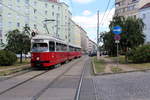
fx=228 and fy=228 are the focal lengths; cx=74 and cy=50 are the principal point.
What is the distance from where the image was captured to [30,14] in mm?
73812

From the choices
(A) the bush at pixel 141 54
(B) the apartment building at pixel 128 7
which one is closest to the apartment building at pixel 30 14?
(B) the apartment building at pixel 128 7

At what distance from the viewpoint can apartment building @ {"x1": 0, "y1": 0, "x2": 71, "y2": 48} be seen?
6612 centimetres

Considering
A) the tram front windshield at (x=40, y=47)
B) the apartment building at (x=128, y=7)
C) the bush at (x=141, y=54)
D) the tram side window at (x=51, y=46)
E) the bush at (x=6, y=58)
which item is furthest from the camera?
the apartment building at (x=128, y=7)

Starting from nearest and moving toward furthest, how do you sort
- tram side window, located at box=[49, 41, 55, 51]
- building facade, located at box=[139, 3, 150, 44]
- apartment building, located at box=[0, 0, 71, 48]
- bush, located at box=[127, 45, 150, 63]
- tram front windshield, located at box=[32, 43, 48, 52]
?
tram front windshield, located at box=[32, 43, 48, 52], tram side window, located at box=[49, 41, 55, 51], bush, located at box=[127, 45, 150, 63], building facade, located at box=[139, 3, 150, 44], apartment building, located at box=[0, 0, 71, 48]

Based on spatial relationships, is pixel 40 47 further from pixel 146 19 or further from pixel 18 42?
pixel 146 19

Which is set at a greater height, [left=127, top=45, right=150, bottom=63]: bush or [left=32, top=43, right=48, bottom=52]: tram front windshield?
[left=32, top=43, right=48, bottom=52]: tram front windshield

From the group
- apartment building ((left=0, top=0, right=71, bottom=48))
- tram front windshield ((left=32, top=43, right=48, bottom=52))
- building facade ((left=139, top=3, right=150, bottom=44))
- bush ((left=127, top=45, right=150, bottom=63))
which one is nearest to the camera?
tram front windshield ((left=32, top=43, right=48, bottom=52))

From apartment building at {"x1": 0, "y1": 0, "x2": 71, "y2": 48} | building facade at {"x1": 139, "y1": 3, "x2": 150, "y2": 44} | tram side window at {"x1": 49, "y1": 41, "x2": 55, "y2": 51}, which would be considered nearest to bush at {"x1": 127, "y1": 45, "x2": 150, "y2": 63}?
tram side window at {"x1": 49, "y1": 41, "x2": 55, "y2": 51}

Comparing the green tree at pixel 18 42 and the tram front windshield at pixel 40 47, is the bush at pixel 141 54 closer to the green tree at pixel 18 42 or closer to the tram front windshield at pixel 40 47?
the tram front windshield at pixel 40 47

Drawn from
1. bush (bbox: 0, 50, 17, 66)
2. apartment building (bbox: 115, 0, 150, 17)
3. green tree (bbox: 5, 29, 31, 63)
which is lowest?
bush (bbox: 0, 50, 17, 66)

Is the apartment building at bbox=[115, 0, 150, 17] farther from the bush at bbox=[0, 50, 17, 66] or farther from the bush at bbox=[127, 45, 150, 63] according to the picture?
the bush at bbox=[0, 50, 17, 66]

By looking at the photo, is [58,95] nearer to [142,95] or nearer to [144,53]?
[142,95]

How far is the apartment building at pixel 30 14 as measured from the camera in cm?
6612

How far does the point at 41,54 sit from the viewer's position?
2002 cm
